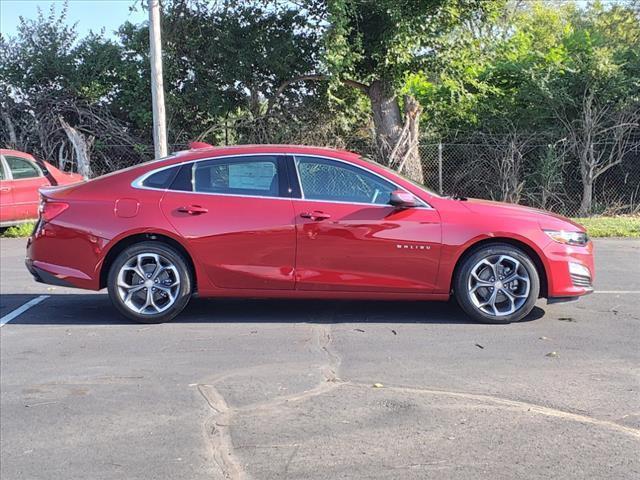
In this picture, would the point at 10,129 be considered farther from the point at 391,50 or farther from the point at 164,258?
the point at 164,258

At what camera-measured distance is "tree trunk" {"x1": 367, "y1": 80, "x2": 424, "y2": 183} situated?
1502 centimetres

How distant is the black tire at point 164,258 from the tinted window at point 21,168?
719cm

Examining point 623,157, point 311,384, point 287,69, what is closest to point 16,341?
point 311,384

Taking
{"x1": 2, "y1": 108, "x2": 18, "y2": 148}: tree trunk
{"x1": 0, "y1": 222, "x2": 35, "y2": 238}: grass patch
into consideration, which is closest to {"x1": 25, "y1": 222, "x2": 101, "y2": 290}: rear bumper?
{"x1": 0, "y1": 222, "x2": 35, "y2": 238}: grass patch

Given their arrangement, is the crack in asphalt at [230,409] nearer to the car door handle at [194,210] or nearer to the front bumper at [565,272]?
the car door handle at [194,210]

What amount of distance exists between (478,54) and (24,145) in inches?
426

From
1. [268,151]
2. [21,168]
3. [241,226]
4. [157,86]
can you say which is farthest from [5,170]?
[241,226]

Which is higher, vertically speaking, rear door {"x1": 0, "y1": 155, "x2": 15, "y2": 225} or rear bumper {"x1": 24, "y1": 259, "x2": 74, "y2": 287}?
rear door {"x1": 0, "y1": 155, "x2": 15, "y2": 225}

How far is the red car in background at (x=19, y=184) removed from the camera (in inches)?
473

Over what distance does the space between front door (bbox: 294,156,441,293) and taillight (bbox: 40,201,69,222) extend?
2159mm

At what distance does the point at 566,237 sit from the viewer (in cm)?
608

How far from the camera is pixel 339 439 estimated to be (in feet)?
12.5

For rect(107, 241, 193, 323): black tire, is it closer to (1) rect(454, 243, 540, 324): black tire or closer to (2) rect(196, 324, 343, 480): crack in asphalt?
(2) rect(196, 324, 343, 480): crack in asphalt

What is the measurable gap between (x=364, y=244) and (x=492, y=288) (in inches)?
48.6
